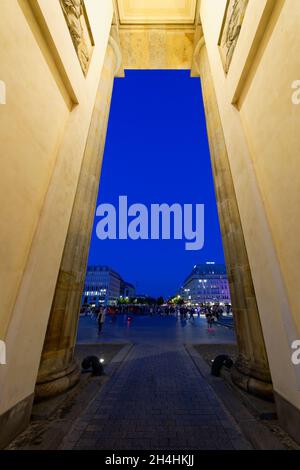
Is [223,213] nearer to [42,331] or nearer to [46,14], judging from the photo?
[42,331]

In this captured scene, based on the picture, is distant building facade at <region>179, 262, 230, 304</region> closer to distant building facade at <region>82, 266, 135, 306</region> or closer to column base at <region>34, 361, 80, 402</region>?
distant building facade at <region>82, 266, 135, 306</region>

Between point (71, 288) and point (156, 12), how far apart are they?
13.0 metres

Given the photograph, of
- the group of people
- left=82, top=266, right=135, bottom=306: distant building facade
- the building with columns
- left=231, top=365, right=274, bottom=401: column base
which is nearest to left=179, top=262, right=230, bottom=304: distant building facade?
left=82, top=266, right=135, bottom=306: distant building facade

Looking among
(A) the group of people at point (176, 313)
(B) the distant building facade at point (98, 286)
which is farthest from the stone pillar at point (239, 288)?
(B) the distant building facade at point (98, 286)

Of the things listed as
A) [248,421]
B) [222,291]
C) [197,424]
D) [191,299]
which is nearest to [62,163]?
[197,424]

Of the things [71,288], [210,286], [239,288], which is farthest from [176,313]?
[210,286]

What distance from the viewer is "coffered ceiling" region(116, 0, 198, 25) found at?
9555mm

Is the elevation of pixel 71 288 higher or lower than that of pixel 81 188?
lower

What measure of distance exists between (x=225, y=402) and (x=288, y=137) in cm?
461

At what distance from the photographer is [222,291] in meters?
108

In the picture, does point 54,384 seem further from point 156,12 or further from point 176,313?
point 176,313

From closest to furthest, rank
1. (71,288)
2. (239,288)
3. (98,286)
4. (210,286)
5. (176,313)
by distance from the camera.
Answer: (71,288)
(239,288)
(176,313)
(98,286)
(210,286)

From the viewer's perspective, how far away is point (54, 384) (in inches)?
146

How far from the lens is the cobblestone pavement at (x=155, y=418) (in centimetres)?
277
